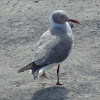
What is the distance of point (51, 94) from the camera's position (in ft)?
19.5

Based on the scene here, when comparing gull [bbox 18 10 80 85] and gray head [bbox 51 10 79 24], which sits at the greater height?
gray head [bbox 51 10 79 24]

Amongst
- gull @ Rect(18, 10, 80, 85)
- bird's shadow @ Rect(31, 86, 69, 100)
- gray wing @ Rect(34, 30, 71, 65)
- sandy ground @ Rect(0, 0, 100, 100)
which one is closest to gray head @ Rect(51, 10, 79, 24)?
gull @ Rect(18, 10, 80, 85)

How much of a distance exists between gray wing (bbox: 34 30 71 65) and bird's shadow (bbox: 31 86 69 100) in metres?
0.47

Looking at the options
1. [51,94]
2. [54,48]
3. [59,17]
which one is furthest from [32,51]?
[51,94]

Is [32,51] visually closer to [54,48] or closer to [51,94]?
[54,48]

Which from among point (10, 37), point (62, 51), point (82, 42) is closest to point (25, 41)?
point (10, 37)

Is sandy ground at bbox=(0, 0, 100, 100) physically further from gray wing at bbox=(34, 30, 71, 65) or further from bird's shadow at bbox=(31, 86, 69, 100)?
gray wing at bbox=(34, 30, 71, 65)

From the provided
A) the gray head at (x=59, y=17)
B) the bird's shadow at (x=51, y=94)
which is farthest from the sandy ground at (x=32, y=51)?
the gray head at (x=59, y=17)

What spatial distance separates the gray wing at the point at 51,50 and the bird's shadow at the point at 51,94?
0.47m

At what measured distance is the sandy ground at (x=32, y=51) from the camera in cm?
604

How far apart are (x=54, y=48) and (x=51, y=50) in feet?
0.23

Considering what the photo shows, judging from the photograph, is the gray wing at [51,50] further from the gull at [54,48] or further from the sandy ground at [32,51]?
the sandy ground at [32,51]

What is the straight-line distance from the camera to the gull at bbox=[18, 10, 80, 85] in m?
5.82

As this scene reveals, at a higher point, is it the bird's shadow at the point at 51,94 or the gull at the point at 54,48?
the gull at the point at 54,48
